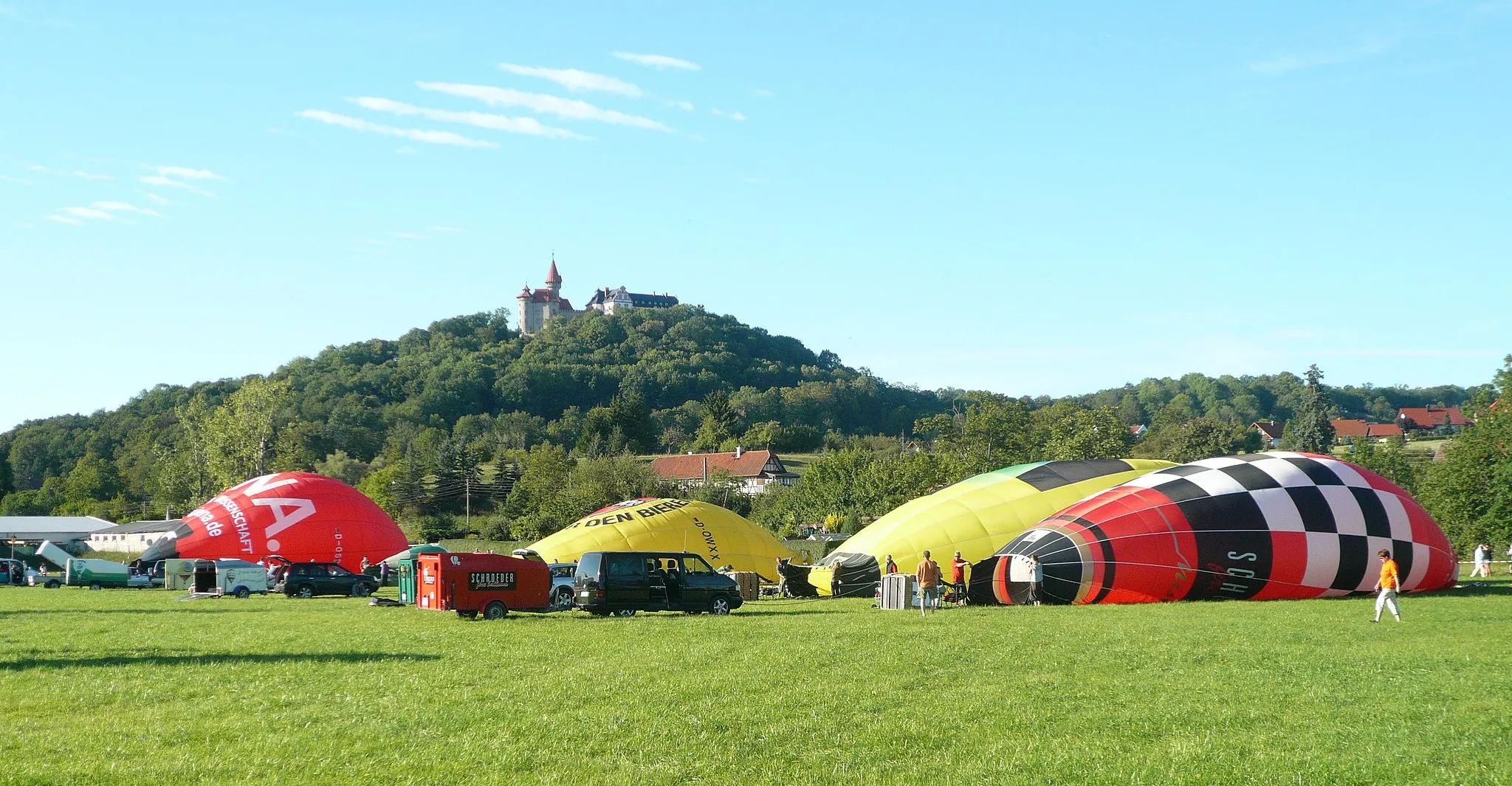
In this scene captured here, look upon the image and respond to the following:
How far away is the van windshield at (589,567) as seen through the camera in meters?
25.7

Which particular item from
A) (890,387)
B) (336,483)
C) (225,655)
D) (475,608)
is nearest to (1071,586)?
(475,608)

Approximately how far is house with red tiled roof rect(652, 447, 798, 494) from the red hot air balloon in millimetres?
67669

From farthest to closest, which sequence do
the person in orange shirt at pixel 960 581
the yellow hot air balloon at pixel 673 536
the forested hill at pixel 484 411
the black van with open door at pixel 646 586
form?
1. the forested hill at pixel 484 411
2. the yellow hot air balloon at pixel 673 536
3. the person in orange shirt at pixel 960 581
4. the black van with open door at pixel 646 586

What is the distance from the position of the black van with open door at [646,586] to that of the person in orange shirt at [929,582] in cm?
431

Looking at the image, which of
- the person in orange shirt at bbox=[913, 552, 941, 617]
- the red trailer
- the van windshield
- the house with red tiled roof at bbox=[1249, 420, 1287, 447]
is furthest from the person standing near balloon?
the house with red tiled roof at bbox=[1249, 420, 1287, 447]

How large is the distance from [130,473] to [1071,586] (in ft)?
364

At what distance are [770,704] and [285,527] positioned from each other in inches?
1378

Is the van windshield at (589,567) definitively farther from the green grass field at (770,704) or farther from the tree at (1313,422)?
the tree at (1313,422)

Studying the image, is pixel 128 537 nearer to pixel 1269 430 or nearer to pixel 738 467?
pixel 738 467

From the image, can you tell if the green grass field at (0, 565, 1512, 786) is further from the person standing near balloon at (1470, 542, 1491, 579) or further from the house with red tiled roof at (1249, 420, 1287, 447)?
the house with red tiled roof at (1249, 420, 1287, 447)

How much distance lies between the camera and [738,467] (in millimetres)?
119812

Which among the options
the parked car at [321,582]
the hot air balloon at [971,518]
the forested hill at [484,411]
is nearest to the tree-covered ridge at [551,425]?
the forested hill at [484,411]

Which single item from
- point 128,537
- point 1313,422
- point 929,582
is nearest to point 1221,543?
point 929,582

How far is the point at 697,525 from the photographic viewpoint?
37.3 meters
